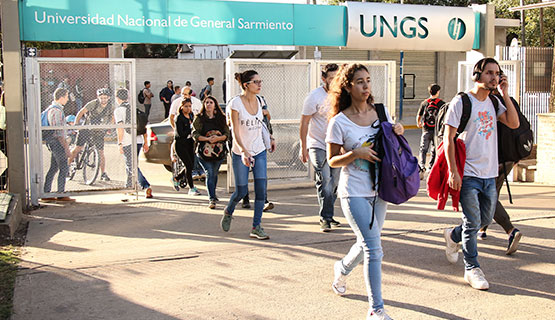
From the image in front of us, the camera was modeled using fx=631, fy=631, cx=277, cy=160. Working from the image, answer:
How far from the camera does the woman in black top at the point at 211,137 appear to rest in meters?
8.88

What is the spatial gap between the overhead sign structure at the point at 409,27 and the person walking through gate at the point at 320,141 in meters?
4.20

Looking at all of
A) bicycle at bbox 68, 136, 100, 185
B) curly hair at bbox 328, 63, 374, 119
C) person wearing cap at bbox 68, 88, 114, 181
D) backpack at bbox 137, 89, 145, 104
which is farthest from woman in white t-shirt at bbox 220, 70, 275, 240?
backpack at bbox 137, 89, 145, 104

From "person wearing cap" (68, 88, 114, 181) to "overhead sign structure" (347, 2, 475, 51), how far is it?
174 inches

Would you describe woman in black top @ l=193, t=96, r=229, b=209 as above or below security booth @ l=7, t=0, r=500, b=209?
below

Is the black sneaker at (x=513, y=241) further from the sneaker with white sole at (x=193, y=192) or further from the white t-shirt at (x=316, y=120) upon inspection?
the sneaker with white sole at (x=193, y=192)

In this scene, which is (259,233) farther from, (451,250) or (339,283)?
(451,250)

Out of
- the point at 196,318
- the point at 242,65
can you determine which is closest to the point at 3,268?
the point at 196,318

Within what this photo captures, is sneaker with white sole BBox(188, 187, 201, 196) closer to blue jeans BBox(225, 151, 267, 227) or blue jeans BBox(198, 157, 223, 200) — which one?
blue jeans BBox(198, 157, 223, 200)

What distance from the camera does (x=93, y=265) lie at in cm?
617

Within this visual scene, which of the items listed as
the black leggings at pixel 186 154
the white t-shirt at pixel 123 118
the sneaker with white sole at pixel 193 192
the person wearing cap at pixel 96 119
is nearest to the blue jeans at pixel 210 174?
the black leggings at pixel 186 154

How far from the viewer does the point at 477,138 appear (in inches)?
206

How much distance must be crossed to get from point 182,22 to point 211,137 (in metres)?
2.20

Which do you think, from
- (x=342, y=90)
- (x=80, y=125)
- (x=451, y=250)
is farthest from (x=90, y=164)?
(x=342, y=90)

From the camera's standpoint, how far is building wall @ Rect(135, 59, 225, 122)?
26906mm
